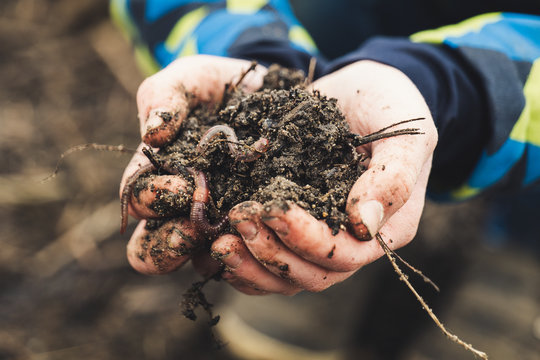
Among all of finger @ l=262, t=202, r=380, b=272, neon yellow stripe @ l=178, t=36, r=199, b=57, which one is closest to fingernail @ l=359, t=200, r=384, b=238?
finger @ l=262, t=202, r=380, b=272

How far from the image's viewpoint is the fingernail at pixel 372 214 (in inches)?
69.3

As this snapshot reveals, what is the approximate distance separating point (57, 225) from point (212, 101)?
346cm

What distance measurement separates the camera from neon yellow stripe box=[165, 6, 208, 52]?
3.69 meters

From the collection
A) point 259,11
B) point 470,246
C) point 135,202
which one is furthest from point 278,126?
point 470,246

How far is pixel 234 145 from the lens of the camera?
2119 mm

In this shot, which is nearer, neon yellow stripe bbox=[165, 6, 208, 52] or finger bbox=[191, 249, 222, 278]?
finger bbox=[191, 249, 222, 278]

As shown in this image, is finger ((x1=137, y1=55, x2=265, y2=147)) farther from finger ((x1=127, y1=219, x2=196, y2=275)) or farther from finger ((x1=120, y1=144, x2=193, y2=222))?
finger ((x1=127, y1=219, x2=196, y2=275))

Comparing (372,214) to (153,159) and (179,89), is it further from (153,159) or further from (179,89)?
(179,89)

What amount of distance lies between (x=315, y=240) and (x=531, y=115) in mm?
1948

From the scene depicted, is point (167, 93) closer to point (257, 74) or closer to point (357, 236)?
point (257, 74)

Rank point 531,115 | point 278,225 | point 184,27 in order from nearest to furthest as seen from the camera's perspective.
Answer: point 278,225 → point 531,115 → point 184,27

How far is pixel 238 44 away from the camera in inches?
131

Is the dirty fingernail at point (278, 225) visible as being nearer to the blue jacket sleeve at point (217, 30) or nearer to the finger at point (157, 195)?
the finger at point (157, 195)

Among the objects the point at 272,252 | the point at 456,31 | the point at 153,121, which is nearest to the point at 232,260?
the point at 272,252
